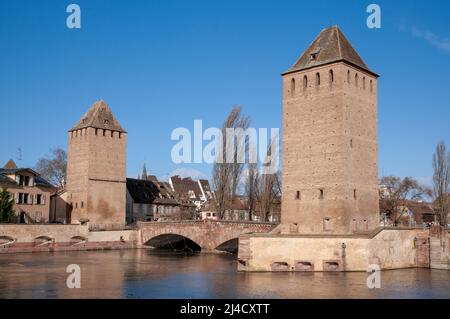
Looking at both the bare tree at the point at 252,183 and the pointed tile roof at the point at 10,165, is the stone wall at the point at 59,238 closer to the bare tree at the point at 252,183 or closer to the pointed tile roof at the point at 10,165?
the bare tree at the point at 252,183

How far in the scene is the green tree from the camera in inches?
1825

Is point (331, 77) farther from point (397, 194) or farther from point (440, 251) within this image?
point (397, 194)

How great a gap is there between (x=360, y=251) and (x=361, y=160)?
21.9 feet

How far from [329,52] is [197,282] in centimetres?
1621

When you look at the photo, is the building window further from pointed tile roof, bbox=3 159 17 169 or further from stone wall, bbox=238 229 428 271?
pointed tile roof, bbox=3 159 17 169

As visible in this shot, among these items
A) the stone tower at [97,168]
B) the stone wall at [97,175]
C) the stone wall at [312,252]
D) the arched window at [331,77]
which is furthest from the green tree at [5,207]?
the arched window at [331,77]

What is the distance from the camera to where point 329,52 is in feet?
112

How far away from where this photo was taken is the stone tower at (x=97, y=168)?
54.8 m

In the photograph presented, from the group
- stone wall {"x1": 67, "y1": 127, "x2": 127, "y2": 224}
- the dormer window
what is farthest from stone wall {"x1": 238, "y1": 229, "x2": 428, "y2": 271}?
stone wall {"x1": 67, "y1": 127, "x2": 127, "y2": 224}

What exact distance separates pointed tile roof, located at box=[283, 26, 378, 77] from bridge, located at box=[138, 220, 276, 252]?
11091 millimetres

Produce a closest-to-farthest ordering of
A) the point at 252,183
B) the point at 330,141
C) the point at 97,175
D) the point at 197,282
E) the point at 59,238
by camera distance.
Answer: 1. the point at 197,282
2. the point at 330,141
3. the point at 252,183
4. the point at 59,238
5. the point at 97,175

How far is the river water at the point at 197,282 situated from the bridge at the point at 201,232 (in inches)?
234

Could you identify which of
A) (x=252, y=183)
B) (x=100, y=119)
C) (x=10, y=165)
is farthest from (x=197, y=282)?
(x=10, y=165)
